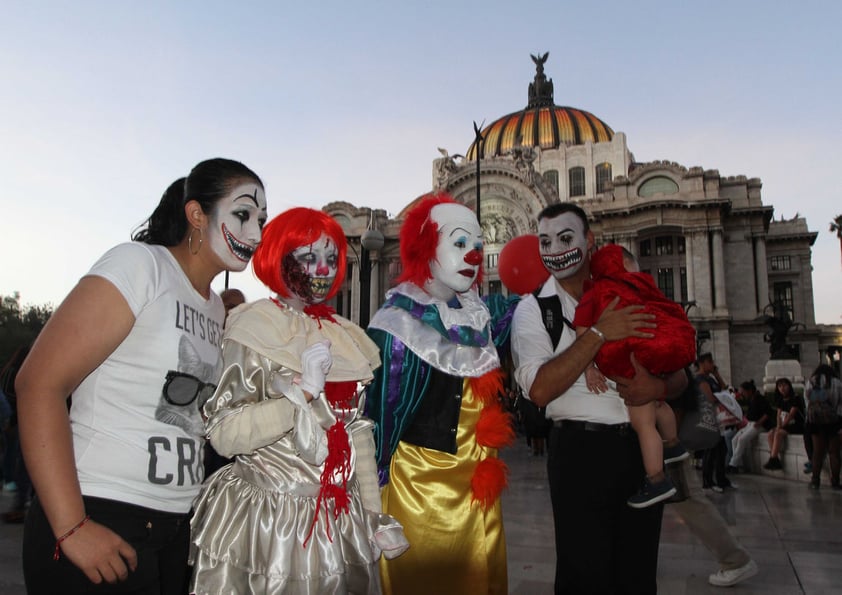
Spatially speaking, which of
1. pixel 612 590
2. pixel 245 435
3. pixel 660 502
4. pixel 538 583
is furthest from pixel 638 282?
pixel 538 583

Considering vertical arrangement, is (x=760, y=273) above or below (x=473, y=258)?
above

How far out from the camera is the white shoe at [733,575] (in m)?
4.94

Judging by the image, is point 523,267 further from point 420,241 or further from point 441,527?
point 441,527

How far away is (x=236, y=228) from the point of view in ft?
7.77

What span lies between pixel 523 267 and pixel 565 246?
32.9 inches

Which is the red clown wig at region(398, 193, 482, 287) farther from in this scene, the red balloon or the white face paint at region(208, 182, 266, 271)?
the white face paint at region(208, 182, 266, 271)

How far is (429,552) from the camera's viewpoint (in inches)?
120

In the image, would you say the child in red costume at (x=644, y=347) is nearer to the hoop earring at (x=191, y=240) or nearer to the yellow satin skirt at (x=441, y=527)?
the yellow satin skirt at (x=441, y=527)

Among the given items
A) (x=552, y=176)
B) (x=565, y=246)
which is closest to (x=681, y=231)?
(x=552, y=176)

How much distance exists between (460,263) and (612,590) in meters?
1.78

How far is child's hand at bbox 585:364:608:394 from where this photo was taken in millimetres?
3113

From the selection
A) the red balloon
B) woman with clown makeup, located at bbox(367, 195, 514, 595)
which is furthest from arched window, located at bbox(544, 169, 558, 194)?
woman with clown makeup, located at bbox(367, 195, 514, 595)

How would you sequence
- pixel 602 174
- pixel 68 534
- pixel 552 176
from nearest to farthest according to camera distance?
pixel 68 534
pixel 602 174
pixel 552 176

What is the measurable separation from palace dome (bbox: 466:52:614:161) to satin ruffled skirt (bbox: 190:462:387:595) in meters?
50.9
